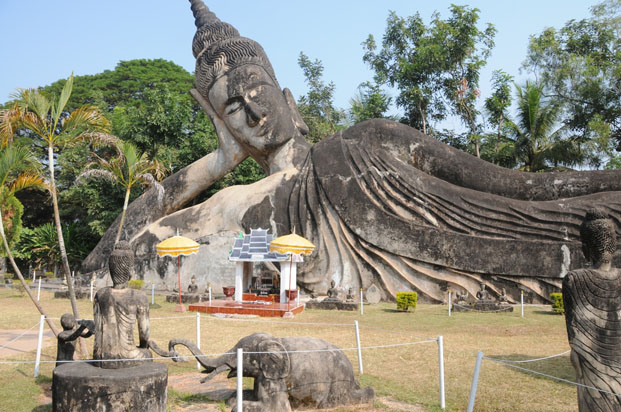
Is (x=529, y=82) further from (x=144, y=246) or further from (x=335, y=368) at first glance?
(x=335, y=368)

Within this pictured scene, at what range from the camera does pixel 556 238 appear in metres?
12.1

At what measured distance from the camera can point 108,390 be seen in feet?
13.5

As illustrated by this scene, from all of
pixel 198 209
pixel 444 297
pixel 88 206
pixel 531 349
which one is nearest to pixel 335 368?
pixel 531 349

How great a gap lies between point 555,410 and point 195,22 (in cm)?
1659

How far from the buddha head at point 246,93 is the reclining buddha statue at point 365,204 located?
0.04 meters

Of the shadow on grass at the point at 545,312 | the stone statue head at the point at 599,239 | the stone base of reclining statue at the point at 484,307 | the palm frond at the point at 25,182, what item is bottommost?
the shadow on grass at the point at 545,312

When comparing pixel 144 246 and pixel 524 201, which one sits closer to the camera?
pixel 524 201

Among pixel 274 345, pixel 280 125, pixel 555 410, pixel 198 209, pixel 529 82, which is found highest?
pixel 529 82

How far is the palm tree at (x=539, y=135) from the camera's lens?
21422mm

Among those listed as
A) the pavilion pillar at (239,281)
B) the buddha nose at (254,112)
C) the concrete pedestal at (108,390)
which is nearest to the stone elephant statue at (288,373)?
the concrete pedestal at (108,390)

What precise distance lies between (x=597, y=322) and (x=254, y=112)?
41.7 ft

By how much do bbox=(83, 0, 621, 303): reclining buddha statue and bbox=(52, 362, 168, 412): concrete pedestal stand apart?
30.8ft

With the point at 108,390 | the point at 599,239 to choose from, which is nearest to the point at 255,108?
the point at 108,390

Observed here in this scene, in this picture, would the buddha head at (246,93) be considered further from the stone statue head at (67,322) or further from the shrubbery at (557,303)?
the stone statue head at (67,322)
